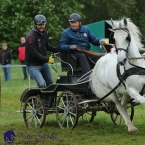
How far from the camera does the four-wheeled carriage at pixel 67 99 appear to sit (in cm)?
1093

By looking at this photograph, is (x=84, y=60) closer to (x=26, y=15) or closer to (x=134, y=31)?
(x=134, y=31)

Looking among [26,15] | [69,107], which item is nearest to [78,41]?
[69,107]

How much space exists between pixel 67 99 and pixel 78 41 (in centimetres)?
112

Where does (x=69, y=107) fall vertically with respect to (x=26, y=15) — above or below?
below

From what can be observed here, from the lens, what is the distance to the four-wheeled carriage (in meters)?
10.9

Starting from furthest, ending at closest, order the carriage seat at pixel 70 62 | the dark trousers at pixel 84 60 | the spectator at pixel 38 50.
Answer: the spectator at pixel 38 50
the carriage seat at pixel 70 62
the dark trousers at pixel 84 60

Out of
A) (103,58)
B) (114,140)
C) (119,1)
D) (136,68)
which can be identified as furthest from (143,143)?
(119,1)

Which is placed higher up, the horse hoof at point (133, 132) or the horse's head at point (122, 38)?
the horse's head at point (122, 38)

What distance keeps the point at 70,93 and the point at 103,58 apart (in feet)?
2.82

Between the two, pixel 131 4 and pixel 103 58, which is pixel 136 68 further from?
pixel 131 4

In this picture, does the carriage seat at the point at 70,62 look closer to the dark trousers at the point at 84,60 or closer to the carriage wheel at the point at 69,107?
the dark trousers at the point at 84,60

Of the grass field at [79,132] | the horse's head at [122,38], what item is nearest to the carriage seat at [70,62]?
the grass field at [79,132]

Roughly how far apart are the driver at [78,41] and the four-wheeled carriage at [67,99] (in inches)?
5.6

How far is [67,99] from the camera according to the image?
11031mm
